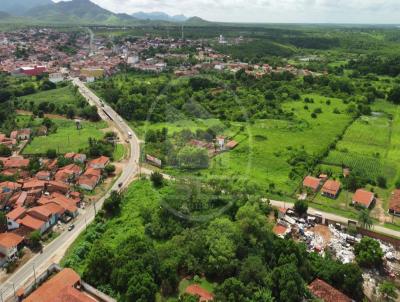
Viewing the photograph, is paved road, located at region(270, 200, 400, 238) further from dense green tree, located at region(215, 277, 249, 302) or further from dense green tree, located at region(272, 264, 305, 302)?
dense green tree, located at region(215, 277, 249, 302)

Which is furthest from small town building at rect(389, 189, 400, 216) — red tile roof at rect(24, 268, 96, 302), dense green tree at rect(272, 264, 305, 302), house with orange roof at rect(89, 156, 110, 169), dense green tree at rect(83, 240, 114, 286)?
house with orange roof at rect(89, 156, 110, 169)

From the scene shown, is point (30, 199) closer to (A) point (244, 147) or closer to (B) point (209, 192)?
(B) point (209, 192)

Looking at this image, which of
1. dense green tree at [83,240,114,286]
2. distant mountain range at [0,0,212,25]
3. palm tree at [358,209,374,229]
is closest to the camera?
dense green tree at [83,240,114,286]

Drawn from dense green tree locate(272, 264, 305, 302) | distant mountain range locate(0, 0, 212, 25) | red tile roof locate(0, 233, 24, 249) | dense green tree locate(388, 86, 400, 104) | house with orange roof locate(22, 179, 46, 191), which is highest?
distant mountain range locate(0, 0, 212, 25)

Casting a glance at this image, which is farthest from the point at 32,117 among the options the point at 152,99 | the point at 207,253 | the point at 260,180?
the point at 207,253

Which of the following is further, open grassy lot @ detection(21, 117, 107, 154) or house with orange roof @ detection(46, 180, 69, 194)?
open grassy lot @ detection(21, 117, 107, 154)

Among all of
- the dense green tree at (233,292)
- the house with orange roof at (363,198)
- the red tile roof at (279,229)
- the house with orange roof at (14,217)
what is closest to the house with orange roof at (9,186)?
the house with orange roof at (14,217)

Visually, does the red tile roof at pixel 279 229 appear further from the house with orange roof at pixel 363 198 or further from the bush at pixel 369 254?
the house with orange roof at pixel 363 198
